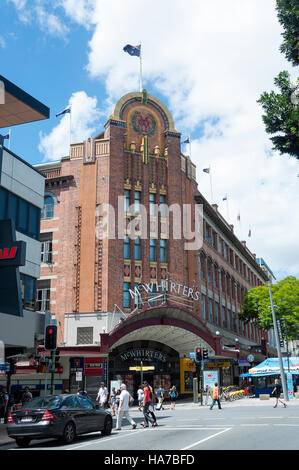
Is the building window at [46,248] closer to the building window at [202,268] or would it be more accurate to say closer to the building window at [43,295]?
the building window at [43,295]

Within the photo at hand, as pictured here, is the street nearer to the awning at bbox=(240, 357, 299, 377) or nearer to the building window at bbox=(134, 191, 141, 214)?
the awning at bbox=(240, 357, 299, 377)

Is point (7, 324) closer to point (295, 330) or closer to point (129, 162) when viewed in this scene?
point (129, 162)

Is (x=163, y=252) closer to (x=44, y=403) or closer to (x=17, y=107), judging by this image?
(x=17, y=107)

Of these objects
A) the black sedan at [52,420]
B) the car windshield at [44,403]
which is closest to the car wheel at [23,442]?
the black sedan at [52,420]

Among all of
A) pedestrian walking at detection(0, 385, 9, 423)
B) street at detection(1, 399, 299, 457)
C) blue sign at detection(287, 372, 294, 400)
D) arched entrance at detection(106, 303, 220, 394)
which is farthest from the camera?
blue sign at detection(287, 372, 294, 400)

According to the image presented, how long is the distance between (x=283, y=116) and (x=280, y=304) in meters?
38.9

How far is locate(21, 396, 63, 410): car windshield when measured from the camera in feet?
48.8

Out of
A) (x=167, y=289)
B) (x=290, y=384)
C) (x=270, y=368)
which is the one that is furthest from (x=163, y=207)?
(x=290, y=384)

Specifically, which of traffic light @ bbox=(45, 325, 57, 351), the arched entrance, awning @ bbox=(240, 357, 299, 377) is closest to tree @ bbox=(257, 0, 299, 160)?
traffic light @ bbox=(45, 325, 57, 351)

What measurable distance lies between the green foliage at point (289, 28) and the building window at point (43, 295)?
1107 inches

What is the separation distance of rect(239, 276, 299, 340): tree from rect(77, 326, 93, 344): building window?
23223 millimetres

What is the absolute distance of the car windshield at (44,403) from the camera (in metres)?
14.9
